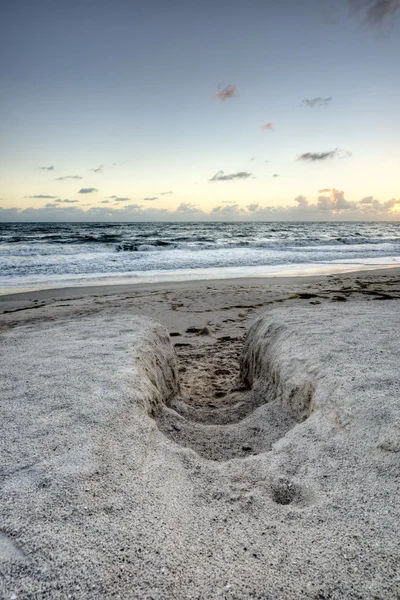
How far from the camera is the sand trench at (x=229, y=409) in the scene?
8.63ft

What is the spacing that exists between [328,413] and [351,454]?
37 cm

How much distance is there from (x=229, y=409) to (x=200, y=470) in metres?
1.60

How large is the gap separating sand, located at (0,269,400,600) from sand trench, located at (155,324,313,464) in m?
0.02

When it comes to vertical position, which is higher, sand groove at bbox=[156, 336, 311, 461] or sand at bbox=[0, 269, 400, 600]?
sand at bbox=[0, 269, 400, 600]

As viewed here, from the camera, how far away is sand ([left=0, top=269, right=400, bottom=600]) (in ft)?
4.44

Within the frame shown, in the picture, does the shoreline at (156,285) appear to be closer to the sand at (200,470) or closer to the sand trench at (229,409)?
the sand trench at (229,409)

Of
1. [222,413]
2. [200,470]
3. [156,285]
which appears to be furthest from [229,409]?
[156,285]

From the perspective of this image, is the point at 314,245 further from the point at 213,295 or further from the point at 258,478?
the point at 258,478

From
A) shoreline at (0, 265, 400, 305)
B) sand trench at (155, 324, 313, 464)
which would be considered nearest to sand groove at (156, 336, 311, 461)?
sand trench at (155, 324, 313, 464)

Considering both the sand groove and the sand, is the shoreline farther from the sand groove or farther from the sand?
the sand

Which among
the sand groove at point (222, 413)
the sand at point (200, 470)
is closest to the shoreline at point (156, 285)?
the sand groove at point (222, 413)

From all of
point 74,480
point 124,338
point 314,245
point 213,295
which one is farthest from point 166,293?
point 314,245

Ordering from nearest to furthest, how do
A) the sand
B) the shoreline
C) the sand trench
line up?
the sand, the sand trench, the shoreline

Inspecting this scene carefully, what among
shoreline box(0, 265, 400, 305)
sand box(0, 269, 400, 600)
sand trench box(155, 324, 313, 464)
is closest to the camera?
sand box(0, 269, 400, 600)
